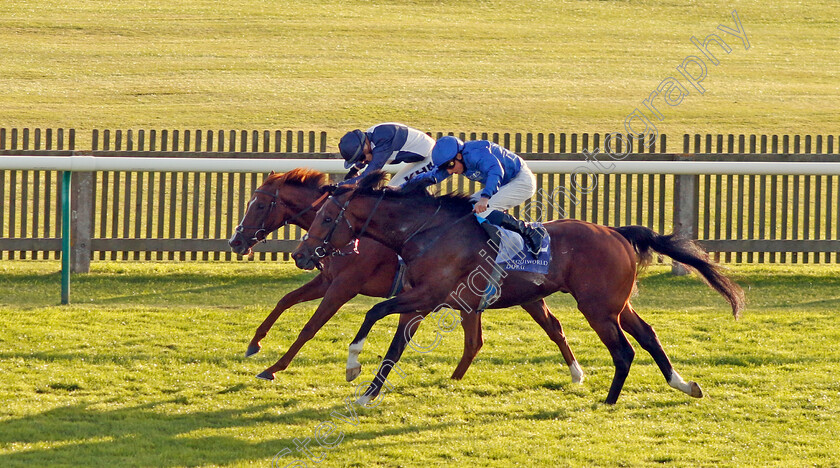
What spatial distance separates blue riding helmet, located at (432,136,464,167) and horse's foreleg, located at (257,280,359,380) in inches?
41.4

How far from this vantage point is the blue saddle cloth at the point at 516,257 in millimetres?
5625

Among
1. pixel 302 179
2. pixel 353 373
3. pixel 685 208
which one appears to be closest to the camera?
pixel 353 373

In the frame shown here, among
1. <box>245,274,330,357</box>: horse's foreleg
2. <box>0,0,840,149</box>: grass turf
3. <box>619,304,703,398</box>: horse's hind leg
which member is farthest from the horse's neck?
<box>0,0,840,149</box>: grass turf

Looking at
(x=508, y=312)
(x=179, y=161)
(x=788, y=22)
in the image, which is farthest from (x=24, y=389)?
(x=788, y=22)

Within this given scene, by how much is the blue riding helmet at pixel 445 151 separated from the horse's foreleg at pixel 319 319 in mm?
1052

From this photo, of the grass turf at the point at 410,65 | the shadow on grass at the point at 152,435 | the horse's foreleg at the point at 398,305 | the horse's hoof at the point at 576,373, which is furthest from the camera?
the grass turf at the point at 410,65

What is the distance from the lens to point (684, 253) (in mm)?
6039

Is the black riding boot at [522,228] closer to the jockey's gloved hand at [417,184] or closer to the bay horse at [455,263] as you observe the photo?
the bay horse at [455,263]

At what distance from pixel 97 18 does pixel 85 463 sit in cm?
2343

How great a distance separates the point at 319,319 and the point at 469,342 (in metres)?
0.92

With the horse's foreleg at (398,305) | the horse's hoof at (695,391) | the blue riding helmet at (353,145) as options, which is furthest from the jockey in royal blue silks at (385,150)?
the horse's hoof at (695,391)

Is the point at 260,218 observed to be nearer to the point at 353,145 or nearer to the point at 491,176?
the point at 353,145

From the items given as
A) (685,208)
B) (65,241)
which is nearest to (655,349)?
(685,208)

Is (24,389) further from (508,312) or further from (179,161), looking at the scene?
(508,312)
